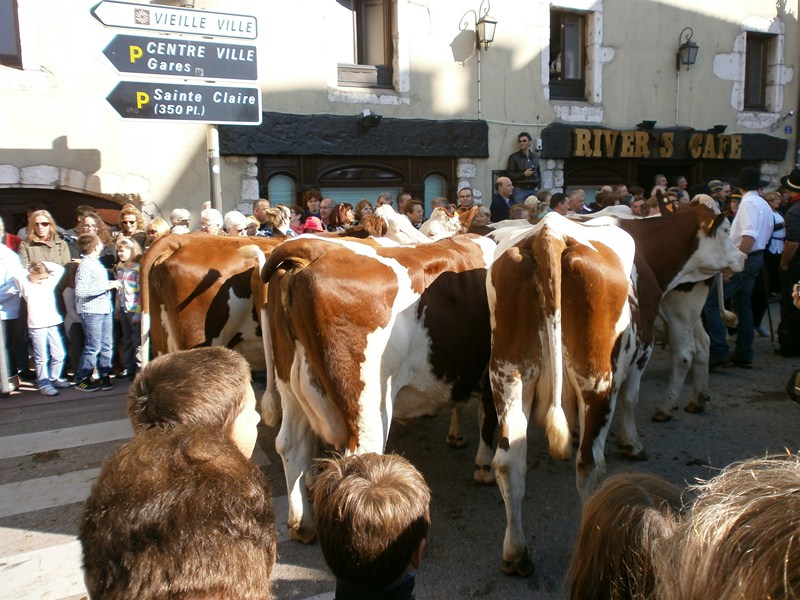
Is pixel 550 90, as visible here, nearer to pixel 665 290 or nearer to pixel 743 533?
pixel 665 290

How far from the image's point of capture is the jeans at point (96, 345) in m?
5.76

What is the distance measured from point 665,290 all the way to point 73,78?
24.0 feet

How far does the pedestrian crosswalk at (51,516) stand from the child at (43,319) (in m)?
1.20

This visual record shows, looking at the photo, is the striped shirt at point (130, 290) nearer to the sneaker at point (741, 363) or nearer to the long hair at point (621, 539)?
the long hair at point (621, 539)

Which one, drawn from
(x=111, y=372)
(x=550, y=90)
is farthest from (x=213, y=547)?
(x=550, y=90)

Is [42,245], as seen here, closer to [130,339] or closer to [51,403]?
[130,339]

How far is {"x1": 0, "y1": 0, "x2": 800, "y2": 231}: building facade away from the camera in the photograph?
7.37 meters

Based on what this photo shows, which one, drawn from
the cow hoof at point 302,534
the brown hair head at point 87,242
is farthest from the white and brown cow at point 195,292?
the brown hair head at point 87,242

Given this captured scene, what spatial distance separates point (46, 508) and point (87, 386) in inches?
98.3

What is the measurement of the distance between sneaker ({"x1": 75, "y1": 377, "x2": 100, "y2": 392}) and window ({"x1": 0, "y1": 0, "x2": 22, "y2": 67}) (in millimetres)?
4179

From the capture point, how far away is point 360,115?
9109 mm

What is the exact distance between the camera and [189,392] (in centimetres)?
166

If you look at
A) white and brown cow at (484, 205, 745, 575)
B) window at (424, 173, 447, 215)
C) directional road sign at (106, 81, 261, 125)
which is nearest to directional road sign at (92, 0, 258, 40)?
directional road sign at (106, 81, 261, 125)

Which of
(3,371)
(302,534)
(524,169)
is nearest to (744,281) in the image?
(524,169)
